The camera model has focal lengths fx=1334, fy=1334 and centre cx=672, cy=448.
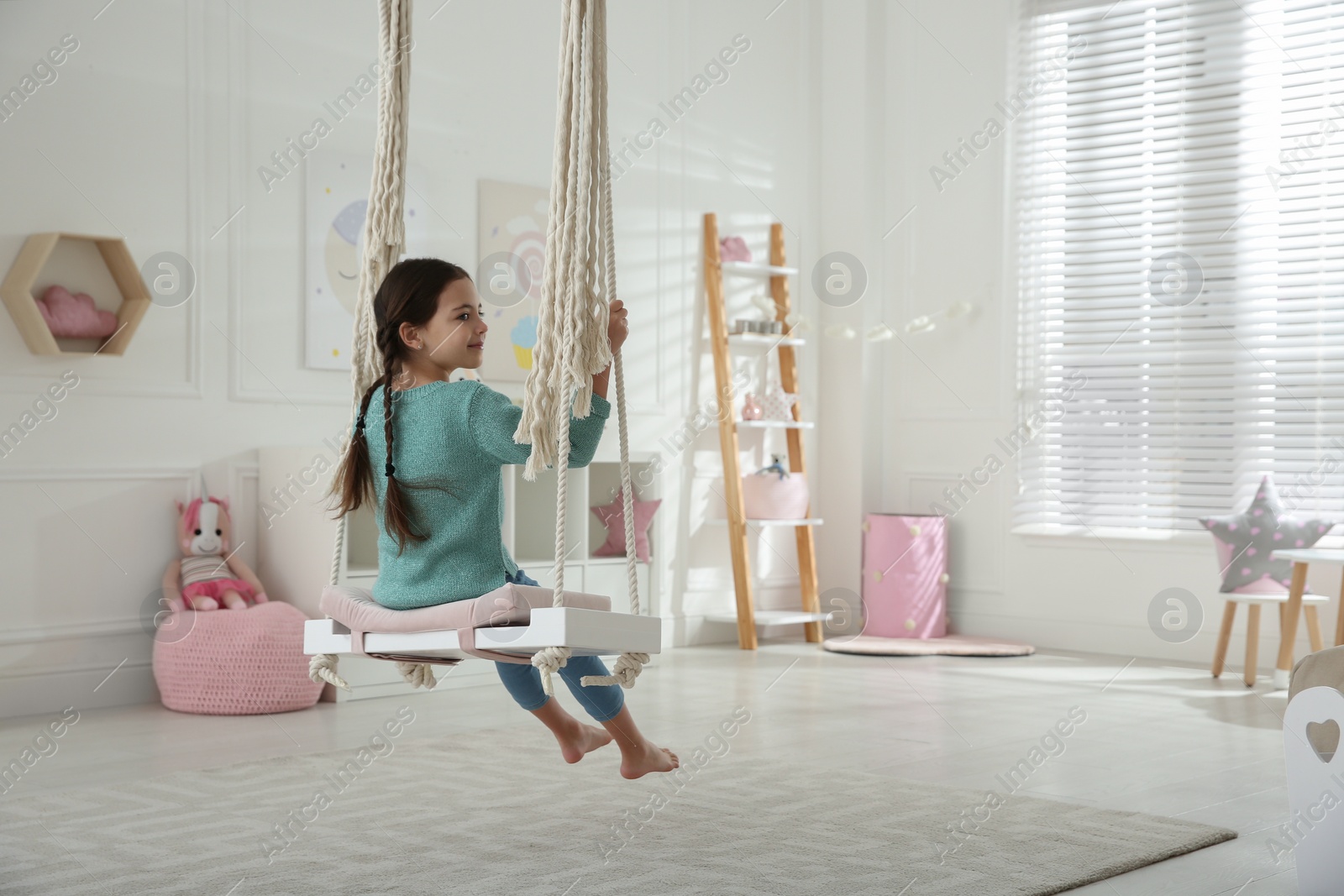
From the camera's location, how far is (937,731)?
3834mm

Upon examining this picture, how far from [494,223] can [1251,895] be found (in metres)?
3.69

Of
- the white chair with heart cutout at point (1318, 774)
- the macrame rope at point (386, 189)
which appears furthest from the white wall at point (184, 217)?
the white chair with heart cutout at point (1318, 774)

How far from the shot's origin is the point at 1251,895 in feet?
7.72

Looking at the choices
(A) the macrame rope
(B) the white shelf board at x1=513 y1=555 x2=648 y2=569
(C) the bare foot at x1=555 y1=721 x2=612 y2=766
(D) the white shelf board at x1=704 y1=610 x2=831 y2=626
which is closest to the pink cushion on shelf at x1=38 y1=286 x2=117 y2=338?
(B) the white shelf board at x1=513 y1=555 x2=648 y2=569

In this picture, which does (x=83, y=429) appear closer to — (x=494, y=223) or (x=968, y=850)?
(x=494, y=223)

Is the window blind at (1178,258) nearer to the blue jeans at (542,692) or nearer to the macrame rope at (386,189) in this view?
the blue jeans at (542,692)

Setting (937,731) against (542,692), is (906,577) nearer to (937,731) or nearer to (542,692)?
(937,731)

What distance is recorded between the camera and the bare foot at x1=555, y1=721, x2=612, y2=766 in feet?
8.76

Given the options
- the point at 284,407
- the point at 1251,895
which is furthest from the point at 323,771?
the point at 1251,895

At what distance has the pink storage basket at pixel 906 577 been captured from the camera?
5832mm

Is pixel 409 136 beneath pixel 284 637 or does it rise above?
above

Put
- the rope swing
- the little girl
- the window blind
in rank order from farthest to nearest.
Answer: the window blind
the little girl
the rope swing

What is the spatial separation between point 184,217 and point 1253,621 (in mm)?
3957

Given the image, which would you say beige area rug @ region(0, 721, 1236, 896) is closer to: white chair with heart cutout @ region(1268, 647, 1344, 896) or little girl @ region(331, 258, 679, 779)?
white chair with heart cutout @ region(1268, 647, 1344, 896)
